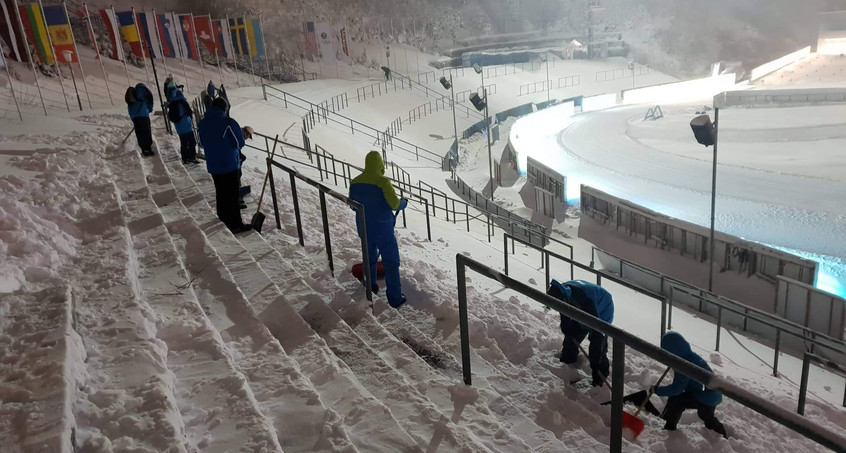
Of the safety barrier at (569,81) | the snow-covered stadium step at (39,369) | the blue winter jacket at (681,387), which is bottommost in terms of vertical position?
the safety barrier at (569,81)

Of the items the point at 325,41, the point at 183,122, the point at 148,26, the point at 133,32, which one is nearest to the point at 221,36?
the point at 148,26

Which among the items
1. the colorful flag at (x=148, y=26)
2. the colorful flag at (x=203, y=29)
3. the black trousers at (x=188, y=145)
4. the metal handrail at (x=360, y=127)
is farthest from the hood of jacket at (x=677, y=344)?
the colorful flag at (x=203, y=29)

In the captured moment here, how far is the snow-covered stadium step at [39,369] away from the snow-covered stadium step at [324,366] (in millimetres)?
1345

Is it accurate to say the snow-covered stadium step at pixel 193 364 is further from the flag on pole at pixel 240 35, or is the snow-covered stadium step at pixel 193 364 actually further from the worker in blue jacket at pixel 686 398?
the flag on pole at pixel 240 35

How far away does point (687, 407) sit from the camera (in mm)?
4449

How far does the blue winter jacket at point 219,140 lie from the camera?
6859 mm

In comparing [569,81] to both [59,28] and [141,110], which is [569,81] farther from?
[141,110]

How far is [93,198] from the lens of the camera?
7777mm

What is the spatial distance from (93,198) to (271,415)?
5703 millimetres

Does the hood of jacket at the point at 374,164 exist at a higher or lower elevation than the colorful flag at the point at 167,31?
lower

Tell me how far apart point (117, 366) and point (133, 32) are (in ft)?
73.6

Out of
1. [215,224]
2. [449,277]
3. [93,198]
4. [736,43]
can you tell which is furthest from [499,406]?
[736,43]

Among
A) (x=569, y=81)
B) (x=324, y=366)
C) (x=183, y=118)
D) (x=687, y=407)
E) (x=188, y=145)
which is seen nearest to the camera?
(x=324, y=366)

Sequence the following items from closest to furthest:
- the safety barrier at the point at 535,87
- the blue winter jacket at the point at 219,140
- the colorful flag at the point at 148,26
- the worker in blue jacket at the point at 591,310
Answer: the worker in blue jacket at the point at 591,310, the blue winter jacket at the point at 219,140, the colorful flag at the point at 148,26, the safety barrier at the point at 535,87
